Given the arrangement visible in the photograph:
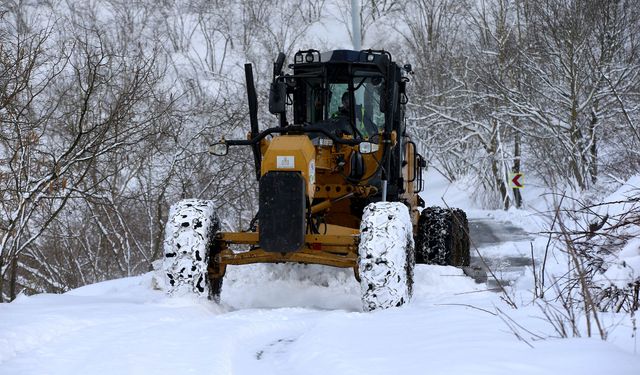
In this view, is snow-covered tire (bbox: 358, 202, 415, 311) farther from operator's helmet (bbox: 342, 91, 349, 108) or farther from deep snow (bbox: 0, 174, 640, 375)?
operator's helmet (bbox: 342, 91, 349, 108)

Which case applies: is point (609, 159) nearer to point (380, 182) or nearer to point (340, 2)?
point (380, 182)

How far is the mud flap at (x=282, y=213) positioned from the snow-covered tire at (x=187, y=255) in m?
0.59

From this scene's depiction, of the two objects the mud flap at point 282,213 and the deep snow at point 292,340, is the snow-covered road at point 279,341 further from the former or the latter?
the mud flap at point 282,213

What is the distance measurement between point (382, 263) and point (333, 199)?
2104 millimetres

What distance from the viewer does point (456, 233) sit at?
10.6 meters

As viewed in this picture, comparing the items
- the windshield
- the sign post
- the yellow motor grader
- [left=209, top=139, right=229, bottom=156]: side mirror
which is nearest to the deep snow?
the yellow motor grader

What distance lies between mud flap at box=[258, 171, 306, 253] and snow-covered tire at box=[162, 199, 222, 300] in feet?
1.92

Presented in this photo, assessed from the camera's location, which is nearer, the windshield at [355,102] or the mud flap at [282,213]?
the mud flap at [282,213]

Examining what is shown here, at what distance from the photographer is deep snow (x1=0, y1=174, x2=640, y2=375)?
13.3 feet

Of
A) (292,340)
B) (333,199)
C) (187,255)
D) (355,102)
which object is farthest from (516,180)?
(292,340)

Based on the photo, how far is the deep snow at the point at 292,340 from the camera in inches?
159

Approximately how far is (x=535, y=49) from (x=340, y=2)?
26.8 metres

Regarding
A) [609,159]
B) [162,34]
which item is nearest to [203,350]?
→ [609,159]

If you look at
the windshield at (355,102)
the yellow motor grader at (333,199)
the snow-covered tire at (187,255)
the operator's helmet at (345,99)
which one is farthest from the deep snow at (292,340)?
the operator's helmet at (345,99)
